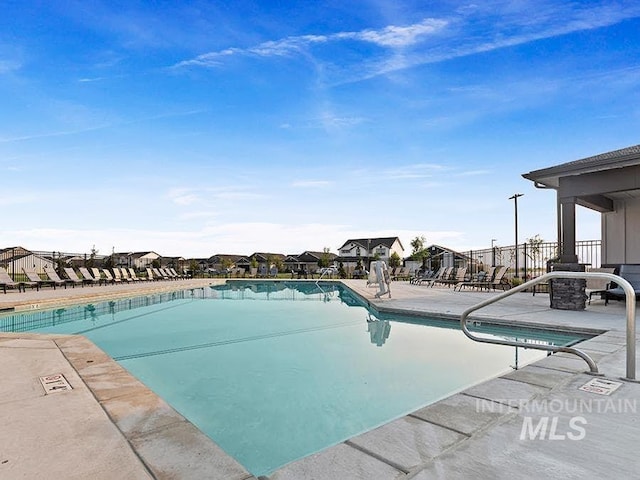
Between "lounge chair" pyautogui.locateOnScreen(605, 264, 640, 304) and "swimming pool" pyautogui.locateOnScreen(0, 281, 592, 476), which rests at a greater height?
"lounge chair" pyautogui.locateOnScreen(605, 264, 640, 304)

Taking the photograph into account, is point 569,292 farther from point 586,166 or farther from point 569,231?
point 586,166

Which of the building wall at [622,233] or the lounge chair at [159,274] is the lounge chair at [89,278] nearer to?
the lounge chair at [159,274]

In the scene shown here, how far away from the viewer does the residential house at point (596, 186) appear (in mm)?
7234

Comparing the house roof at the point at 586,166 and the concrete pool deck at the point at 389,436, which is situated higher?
the house roof at the point at 586,166

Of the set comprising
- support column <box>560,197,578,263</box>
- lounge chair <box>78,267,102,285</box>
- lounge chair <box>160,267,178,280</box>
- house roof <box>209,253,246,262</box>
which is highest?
support column <box>560,197,578,263</box>

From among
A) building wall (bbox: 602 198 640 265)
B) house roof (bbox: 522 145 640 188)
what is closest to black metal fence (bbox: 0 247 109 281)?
house roof (bbox: 522 145 640 188)

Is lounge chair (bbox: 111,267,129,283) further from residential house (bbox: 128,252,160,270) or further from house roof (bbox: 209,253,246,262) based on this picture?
residential house (bbox: 128,252,160,270)

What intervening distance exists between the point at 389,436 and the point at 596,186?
7.88 m

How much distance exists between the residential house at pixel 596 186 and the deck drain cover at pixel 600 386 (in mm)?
5610

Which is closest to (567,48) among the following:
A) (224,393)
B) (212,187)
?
(224,393)

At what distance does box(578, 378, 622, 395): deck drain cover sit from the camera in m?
2.80

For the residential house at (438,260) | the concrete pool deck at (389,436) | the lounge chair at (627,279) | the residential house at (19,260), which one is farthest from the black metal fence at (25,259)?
the residential house at (438,260)

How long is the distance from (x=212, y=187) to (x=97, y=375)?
50.8 feet

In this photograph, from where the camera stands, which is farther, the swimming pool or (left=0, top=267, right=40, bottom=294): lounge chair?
(left=0, top=267, right=40, bottom=294): lounge chair
